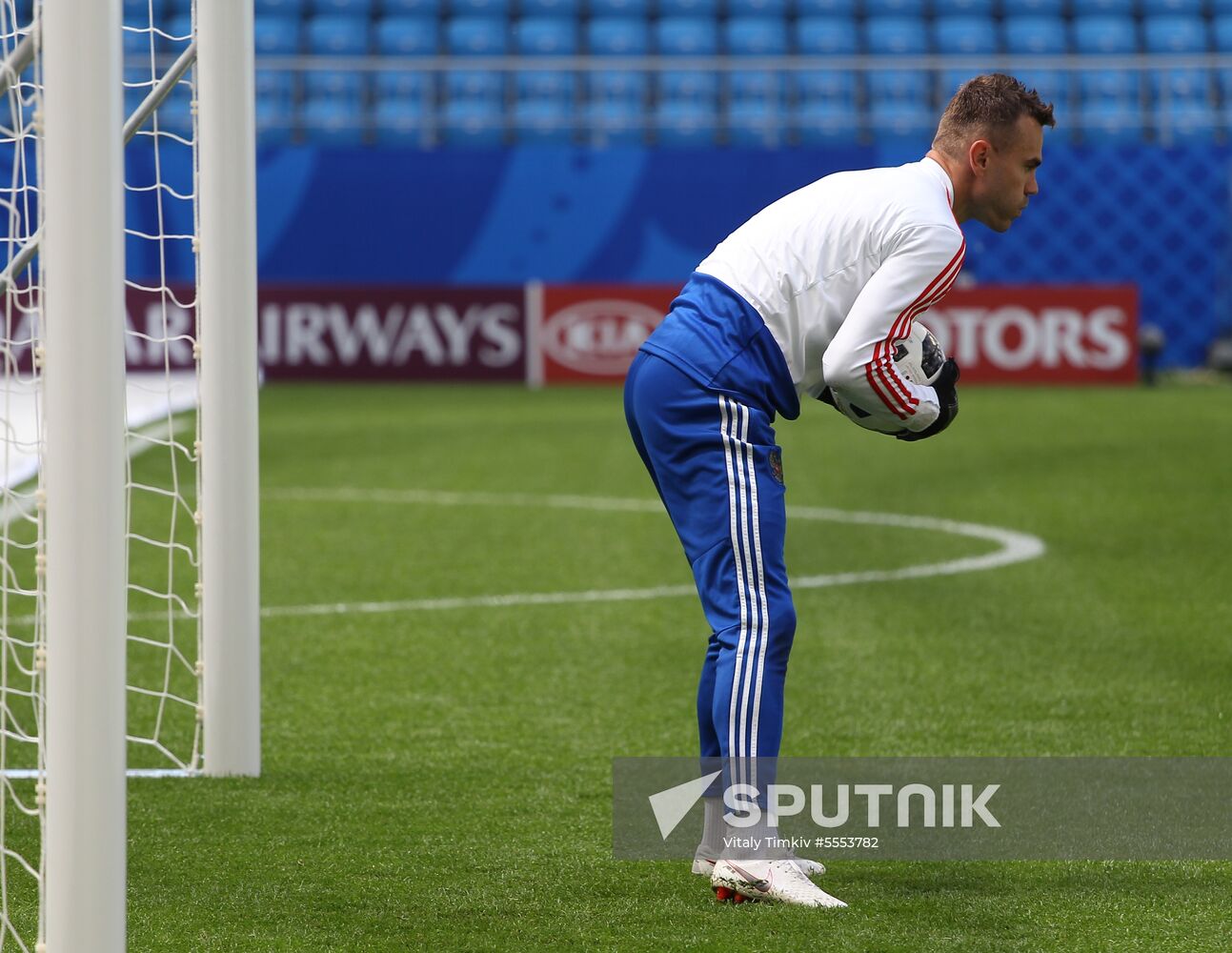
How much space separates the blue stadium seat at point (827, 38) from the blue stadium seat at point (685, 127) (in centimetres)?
146

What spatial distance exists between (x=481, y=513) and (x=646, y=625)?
269cm

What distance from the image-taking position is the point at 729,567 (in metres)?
3.09

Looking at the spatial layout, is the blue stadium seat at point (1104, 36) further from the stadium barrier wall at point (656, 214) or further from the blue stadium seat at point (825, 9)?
the blue stadium seat at point (825, 9)

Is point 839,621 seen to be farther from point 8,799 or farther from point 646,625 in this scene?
point 8,799

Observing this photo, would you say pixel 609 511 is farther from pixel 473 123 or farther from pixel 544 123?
pixel 473 123

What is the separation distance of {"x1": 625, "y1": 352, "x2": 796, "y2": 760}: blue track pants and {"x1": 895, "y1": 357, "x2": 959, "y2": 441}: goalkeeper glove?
0.86 ft

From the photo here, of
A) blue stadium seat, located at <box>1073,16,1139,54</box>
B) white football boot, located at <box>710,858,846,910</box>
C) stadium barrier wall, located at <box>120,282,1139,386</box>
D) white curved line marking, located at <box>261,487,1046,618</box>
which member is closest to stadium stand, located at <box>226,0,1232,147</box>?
blue stadium seat, located at <box>1073,16,1139,54</box>

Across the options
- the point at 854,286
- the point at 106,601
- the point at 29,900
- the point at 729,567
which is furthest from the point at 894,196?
the point at 29,900

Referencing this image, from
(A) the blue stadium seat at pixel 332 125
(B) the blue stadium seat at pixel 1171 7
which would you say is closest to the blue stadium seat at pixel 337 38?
(A) the blue stadium seat at pixel 332 125

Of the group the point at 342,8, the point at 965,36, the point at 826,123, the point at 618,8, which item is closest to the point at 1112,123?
the point at 965,36

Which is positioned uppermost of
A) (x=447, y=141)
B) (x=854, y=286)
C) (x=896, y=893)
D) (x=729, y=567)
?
(x=447, y=141)

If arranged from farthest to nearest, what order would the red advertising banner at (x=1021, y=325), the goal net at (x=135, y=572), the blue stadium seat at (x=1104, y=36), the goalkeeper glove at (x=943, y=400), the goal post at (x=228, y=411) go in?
the blue stadium seat at (x=1104, y=36)
the red advertising banner at (x=1021, y=325)
the goal post at (x=228, y=411)
the goalkeeper glove at (x=943, y=400)
the goal net at (x=135, y=572)

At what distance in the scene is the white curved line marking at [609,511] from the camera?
6.28 m

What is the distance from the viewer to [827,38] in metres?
19.0
